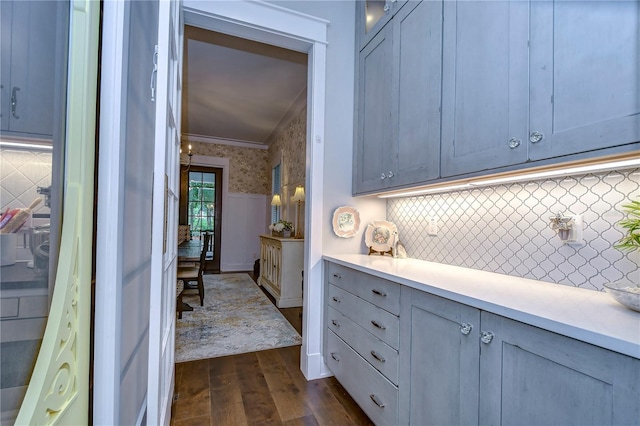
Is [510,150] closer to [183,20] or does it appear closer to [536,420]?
[536,420]

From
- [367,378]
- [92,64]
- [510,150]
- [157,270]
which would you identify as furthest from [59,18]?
[367,378]

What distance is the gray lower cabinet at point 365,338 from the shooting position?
4.98ft

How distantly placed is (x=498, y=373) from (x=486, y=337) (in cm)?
11

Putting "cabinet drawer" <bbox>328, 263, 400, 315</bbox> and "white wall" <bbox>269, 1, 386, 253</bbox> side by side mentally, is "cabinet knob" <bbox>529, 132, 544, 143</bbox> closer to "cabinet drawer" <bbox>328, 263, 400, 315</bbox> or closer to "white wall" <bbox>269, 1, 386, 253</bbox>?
"cabinet drawer" <bbox>328, 263, 400, 315</bbox>

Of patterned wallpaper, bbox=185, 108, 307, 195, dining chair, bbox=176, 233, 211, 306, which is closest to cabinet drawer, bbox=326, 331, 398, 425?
dining chair, bbox=176, 233, 211, 306

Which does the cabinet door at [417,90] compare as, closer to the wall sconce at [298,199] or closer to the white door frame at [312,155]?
the white door frame at [312,155]

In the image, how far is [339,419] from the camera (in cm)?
180

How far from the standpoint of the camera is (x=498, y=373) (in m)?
1.00

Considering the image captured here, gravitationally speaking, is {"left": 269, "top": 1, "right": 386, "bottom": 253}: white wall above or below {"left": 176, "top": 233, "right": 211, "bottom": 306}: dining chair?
above

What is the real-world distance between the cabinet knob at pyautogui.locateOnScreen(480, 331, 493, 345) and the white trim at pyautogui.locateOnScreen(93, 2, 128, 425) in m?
1.12

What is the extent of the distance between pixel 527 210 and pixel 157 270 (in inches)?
67.3

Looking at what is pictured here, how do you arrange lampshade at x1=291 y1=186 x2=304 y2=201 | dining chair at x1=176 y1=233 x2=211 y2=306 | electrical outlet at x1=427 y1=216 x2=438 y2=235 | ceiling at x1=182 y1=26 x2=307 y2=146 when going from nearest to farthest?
electrical outlet at x1=427 y1=216 x2=438 y2=235, ceiling at x1=182 y1=26 x2=307 y2=146, dining chair at x1=176 y1=233 x2=211 y2=306, lampshade at x1=291 y1=186 x2=304 y2=201

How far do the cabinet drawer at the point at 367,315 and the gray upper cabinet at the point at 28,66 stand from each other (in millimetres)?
1488

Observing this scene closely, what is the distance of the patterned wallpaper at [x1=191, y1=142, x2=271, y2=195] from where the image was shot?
645cm
